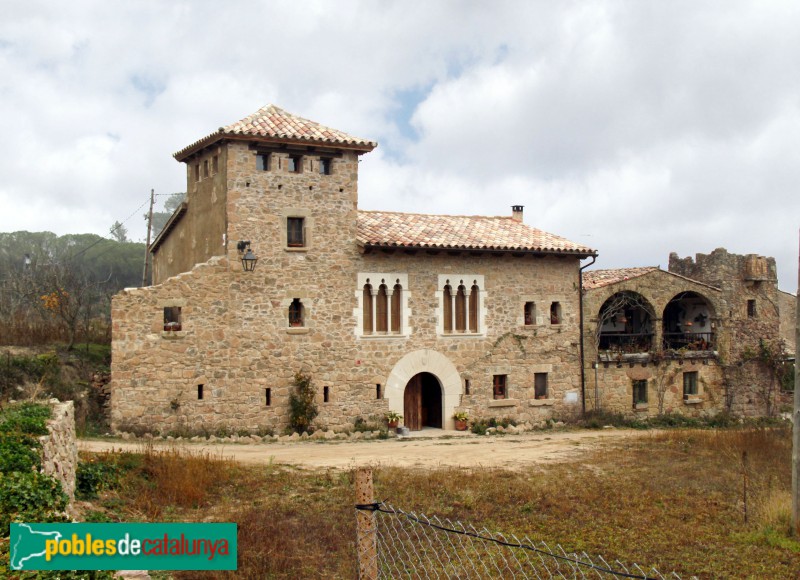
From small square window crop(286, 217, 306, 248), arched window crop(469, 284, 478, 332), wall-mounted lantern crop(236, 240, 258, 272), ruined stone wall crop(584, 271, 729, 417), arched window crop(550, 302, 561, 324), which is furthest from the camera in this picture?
ruined stone wall crop(584, 271, 729, 417)

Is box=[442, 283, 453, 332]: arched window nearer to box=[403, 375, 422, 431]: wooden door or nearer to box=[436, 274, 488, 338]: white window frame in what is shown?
box=[436, 274, 488, 338]: white window frame

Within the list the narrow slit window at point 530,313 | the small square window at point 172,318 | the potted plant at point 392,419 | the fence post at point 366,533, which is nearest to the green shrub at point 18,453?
the fence post at point 366,533

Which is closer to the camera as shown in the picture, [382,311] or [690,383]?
[382,311]

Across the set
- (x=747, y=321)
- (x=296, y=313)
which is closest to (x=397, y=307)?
(x=296, y=313)

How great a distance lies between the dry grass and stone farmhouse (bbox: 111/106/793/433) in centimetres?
652

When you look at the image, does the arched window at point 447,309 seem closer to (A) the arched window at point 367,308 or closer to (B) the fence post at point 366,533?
(A) the arched window at point 367,308

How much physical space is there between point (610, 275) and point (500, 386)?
7.26 metres

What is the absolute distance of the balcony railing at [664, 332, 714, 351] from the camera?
30.8 meters

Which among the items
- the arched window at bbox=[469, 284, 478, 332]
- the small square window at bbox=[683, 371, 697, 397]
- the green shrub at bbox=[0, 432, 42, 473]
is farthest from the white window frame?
the green shrub at bbox=[0, 432, 42, 473]

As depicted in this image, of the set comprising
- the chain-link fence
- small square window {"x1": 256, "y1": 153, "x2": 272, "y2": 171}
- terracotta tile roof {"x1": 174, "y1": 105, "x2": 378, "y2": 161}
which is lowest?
the chain-link fence

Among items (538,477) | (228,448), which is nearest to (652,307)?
(538,477)

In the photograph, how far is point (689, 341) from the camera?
104ft

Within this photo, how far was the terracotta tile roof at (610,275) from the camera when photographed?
95.2ft

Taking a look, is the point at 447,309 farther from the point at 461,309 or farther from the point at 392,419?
the point at 392,419
